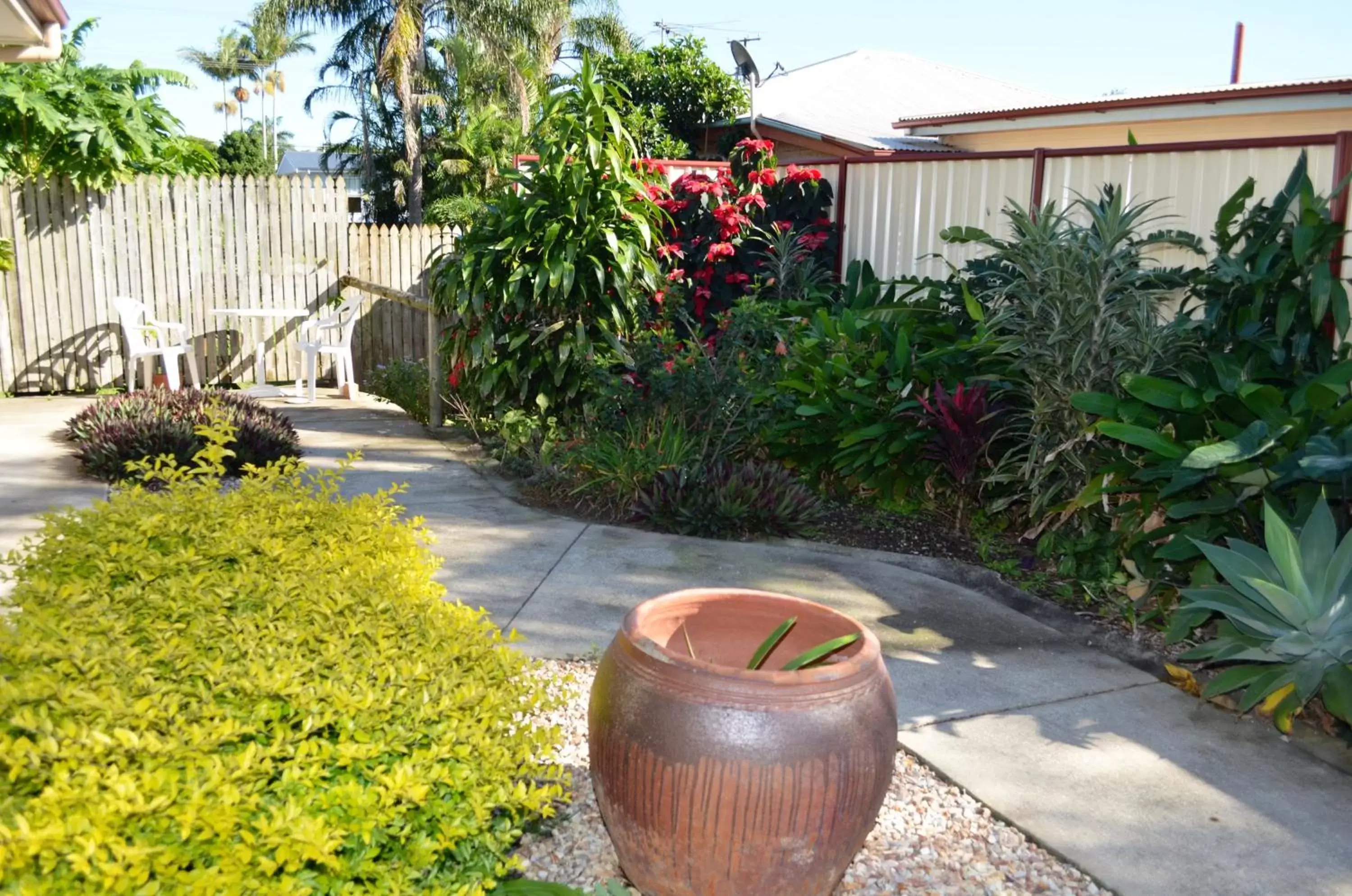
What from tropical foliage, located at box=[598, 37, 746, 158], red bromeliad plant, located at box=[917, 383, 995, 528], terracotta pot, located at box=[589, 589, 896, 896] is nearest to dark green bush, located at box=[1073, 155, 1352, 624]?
red bromeliad plant, located at box=[917, 383, 995, 528]

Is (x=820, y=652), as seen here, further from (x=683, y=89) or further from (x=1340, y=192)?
(x=683, y=89)

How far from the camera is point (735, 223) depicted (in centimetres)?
791

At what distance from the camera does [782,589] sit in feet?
16.3

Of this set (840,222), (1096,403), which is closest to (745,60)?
(840,222)

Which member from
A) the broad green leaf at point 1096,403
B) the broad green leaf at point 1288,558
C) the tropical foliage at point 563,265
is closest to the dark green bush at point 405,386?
the tropical foliage at point 563,265

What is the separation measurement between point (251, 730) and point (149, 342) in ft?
31.3

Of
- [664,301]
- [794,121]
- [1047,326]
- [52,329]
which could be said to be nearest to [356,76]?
[794,121]

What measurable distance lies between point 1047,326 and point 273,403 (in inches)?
289

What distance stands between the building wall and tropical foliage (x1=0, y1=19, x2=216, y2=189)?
308 inches

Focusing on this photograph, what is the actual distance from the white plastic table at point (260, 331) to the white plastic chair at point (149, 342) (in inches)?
17.7

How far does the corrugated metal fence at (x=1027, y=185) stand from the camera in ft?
16.6

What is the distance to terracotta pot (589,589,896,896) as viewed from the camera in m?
2.32

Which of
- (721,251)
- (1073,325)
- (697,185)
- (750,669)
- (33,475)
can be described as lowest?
(33,475)

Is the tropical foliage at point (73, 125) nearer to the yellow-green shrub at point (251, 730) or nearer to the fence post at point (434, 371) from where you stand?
the fence post at point (434, 371)
